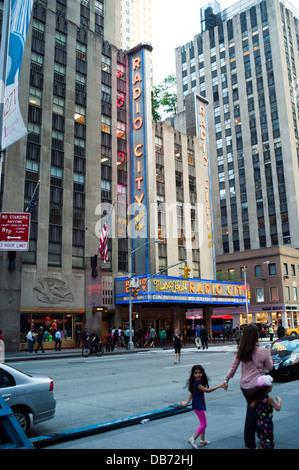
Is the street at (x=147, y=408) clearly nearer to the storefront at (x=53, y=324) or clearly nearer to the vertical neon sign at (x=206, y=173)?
the storefront at (x=53, y=324)

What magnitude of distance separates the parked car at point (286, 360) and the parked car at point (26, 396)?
322 inches

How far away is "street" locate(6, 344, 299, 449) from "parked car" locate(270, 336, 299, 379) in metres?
0.50

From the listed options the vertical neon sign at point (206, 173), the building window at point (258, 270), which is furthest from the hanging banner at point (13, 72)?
the building window at point (258, 270)

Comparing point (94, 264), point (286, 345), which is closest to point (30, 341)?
point (94, 264)

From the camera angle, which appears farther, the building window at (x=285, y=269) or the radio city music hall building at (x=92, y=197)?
the building window at (x=285, y=269)

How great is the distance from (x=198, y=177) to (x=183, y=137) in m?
5.54

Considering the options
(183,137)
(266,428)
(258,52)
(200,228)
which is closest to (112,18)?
(183,137)

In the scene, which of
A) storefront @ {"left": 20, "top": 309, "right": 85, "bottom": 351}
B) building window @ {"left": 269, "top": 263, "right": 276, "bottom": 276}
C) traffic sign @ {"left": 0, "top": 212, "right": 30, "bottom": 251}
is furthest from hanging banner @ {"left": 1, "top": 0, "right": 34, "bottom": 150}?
building window @ {"left": 269, "top": 263, "right": 276, "bottom": 276}

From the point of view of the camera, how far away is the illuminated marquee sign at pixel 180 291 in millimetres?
37781

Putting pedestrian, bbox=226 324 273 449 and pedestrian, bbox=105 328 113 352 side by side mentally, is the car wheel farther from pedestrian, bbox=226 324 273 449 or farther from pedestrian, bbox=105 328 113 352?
pedestrian, bbox=105 328 113 352

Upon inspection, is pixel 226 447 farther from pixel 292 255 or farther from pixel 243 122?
pixel 243 122

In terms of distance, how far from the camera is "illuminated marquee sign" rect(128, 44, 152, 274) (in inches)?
1694

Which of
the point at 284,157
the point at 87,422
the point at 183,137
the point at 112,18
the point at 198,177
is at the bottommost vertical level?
the point at 87,422

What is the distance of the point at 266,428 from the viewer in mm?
5602
